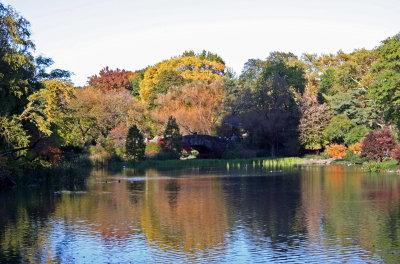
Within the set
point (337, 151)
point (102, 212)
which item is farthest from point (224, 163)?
point (102, 212)

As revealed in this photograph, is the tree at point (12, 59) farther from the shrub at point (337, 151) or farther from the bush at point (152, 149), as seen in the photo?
the shrub at point (337, 151)

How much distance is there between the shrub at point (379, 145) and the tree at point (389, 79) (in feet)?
6.88

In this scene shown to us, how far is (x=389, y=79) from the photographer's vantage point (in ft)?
167

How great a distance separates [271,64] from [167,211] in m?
62.7

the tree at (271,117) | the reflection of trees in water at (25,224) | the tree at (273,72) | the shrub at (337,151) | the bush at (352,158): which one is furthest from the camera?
the tree at (273,72)

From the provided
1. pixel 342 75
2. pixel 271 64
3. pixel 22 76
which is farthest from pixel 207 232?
pixel 271 64

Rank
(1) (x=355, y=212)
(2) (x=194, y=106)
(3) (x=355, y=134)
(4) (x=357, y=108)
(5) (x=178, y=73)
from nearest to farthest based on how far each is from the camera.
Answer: (1) (x=355, y=212) < (3) (x=355, y=134) < (4) (x=357, y=108) < (2) (x=194, y=106) < (5) (x=178, y=73)

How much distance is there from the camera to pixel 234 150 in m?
74.4

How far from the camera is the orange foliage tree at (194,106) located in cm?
8312

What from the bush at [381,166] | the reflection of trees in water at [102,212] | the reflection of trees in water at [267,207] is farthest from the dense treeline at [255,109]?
the reflection of trees in water at [267,207]

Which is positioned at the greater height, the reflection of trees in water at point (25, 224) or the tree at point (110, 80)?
the tree at point (110, 80)

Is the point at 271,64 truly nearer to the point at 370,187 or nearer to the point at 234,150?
the point at 234,150

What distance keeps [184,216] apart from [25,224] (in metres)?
7.29

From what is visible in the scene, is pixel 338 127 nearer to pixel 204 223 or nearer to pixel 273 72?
pixel 273 72
